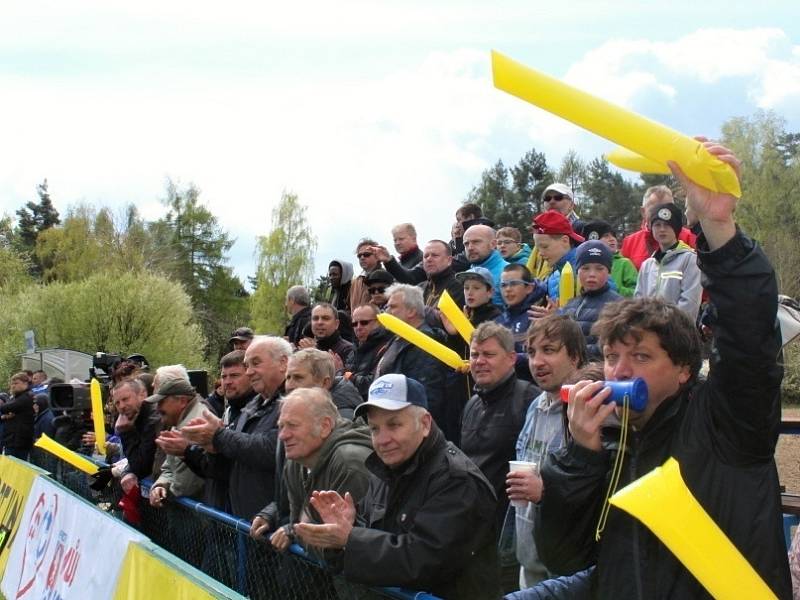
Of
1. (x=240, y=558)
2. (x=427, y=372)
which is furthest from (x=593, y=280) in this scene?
(x=240, y=558)

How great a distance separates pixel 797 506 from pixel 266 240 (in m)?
56.3

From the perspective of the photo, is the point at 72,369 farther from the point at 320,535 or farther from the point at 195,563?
the point at 320,535

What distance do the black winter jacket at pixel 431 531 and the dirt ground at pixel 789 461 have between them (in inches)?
351

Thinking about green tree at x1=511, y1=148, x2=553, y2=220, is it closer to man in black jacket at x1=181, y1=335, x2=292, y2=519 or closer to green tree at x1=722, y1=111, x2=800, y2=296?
green tree at x1=722, y1=111, x2=800, y2=296

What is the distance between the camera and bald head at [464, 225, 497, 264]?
7828 millimetres

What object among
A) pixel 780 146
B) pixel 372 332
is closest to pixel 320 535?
pixel 372 332

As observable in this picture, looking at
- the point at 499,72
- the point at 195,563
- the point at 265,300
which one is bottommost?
the point at 265,300

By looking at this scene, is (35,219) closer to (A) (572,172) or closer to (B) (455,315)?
(A) (572,172)

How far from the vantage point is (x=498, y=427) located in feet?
15.0

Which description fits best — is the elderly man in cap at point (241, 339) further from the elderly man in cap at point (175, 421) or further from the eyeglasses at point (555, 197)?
the eyeglasses at point (555, 197)

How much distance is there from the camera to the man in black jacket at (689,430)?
2342 millimetres

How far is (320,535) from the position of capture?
366cm

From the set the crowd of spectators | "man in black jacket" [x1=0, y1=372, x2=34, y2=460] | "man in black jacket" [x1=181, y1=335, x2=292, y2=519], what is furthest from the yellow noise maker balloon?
"man in black jacket" [x1=0, y1=372, x2=34, y2=460]

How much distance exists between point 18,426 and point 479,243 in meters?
8.83
